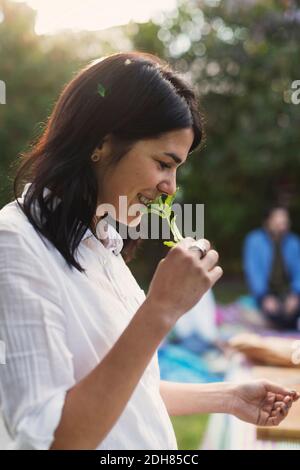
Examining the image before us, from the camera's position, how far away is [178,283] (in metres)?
1.10

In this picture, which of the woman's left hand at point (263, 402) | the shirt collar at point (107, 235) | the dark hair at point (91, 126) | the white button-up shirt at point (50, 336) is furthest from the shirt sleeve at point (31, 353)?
the woman's left hand at point (263, 402)

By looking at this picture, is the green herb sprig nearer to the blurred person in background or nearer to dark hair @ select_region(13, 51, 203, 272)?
dark hair @ select_region(13, 51, 203, 272)

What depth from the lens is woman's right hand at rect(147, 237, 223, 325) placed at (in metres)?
1.09

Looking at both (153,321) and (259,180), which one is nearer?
(153,321)

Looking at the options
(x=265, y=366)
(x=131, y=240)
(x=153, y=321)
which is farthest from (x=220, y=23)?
(x=153, y=321)

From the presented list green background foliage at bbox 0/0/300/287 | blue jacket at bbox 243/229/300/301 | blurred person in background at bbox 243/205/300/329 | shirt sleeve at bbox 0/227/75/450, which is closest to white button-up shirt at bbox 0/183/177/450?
shirt sleeve at bbox 0/227/75/450

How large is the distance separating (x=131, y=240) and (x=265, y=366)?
1768 mm

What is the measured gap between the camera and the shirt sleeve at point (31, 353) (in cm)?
106

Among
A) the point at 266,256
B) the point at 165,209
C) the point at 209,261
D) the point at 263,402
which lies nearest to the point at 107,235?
the point at 165,209

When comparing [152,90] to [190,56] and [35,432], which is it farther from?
[190,56]

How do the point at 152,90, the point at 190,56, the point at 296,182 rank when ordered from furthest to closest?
the point at 296,182 < the point at 190,56 < the point at 152,90

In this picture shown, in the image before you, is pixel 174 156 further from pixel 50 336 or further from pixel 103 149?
pixel 50 336

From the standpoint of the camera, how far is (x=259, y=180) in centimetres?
1188

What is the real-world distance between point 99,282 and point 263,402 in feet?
1.78
